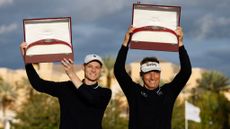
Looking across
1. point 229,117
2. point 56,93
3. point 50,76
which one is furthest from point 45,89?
point 50,76

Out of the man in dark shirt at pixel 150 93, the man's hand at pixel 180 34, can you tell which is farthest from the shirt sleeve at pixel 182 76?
the man's hand at pixel 180 34

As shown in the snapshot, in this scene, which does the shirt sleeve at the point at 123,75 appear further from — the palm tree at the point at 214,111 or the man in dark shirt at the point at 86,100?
the palm tree at the point at 214,111

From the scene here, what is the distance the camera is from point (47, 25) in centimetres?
863

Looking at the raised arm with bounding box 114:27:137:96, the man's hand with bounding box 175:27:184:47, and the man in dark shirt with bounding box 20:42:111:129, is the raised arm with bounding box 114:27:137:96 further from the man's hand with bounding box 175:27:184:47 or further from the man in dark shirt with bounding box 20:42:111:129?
the man's hand with bounding box 175:27:184:47

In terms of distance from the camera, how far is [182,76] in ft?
27.7

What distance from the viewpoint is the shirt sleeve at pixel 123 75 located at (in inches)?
329

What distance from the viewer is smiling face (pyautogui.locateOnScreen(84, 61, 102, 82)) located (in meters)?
8.04

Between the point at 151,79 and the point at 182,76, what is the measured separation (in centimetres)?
46

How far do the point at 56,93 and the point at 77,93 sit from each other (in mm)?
315

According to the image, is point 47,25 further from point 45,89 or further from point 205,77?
point 205,77

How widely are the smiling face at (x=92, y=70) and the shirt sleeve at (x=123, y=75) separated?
0.40 m

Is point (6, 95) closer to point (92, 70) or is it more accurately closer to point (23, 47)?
point (23, 47)

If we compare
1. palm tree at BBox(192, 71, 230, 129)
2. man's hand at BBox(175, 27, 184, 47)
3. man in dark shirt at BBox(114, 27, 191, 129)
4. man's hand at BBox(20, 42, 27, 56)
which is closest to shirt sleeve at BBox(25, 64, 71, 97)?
man's hand at BBox(20, 42, 27, 56)

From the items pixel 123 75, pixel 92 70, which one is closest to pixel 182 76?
pixel 123 75
